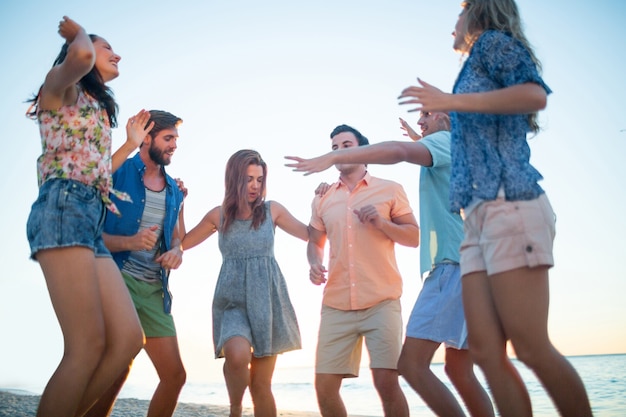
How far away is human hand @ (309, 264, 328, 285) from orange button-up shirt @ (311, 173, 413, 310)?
98 mm

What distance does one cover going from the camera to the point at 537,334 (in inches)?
121

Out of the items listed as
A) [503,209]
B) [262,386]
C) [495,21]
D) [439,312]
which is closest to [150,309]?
[262,386]

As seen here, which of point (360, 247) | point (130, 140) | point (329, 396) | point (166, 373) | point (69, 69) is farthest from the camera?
point (360, 247)

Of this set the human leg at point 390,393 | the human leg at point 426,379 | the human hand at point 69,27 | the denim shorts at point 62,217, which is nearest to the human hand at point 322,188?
the human leg at point 390,393

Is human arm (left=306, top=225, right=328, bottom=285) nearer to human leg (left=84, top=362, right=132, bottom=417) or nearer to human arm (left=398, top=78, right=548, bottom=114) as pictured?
human leg (left=84, top=362, right=132, bottom=417)

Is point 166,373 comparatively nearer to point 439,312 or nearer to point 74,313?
point 74,313

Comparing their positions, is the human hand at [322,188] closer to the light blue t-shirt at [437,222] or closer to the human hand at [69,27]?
the light blue t-shirt at [437,222]

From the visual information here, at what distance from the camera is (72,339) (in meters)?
3.66

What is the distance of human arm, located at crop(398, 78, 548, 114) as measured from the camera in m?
3.16

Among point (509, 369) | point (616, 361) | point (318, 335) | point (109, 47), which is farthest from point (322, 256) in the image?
point (616, 361)

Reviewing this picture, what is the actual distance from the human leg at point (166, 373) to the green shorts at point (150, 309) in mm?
64

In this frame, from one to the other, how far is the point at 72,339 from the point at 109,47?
1.93 meters

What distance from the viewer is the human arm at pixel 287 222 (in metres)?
6.50

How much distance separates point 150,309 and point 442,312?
89.6 inches
